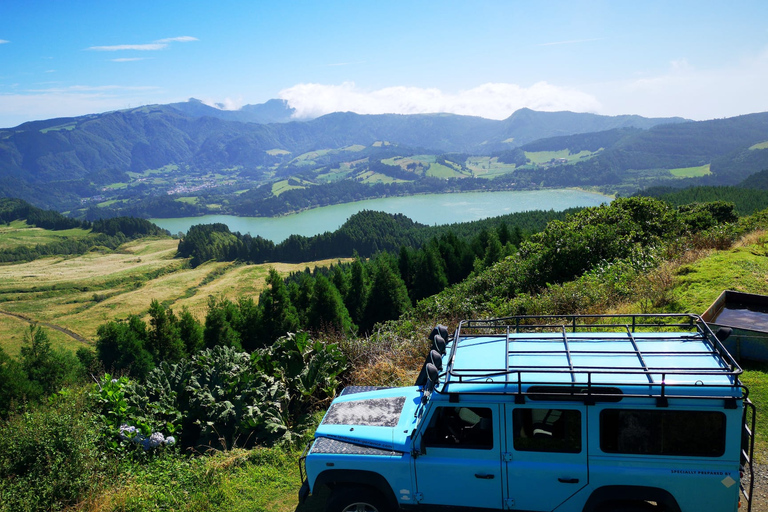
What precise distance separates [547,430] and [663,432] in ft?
3.36

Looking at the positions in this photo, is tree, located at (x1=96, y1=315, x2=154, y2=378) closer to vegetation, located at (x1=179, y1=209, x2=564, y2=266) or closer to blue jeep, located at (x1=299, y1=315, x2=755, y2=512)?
blue jeep, located at (x1=299, y1=315, x2=755, y2=512)

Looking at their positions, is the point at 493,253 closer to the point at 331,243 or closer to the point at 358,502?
the point at 358,502

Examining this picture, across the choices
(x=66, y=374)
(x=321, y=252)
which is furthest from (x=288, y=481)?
(x=321, y=252)

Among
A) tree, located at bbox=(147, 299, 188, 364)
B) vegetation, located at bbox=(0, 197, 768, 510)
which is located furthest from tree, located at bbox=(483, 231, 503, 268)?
tree, located at bbox=(147, 299, 188, 364)

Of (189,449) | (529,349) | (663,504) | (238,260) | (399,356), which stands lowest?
(238,260)

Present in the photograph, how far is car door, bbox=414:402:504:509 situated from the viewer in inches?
184

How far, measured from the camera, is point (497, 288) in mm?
16484

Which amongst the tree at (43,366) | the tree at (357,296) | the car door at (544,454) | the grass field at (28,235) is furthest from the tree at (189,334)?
the grass field at (28,235)

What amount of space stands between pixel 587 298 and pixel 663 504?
7809 millimetres

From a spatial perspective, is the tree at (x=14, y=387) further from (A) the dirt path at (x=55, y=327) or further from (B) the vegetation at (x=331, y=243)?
(B) the vegetation at (x=331, y=243)

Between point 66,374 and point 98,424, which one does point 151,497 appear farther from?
point 66,374

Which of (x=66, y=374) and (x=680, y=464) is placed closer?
(x=680, y=464)

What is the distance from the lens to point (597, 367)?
15.0 ft

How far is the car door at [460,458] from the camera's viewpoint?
15.3 feet
